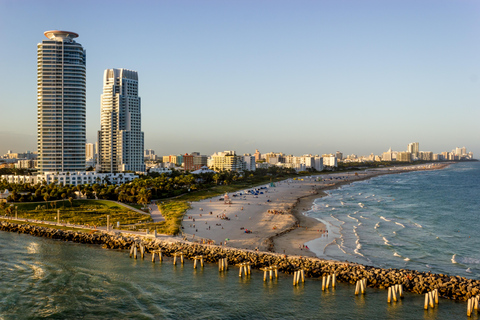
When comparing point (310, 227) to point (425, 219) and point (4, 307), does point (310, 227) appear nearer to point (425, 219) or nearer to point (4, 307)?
point (425, 219)

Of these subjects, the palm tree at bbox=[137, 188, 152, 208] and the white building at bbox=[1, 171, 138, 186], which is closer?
the palm tree at bbox=[137, 188, 152, 208]

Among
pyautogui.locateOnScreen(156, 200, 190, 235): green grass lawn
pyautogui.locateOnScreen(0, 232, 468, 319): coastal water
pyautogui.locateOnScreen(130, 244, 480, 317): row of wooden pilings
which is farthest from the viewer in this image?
pyautogui.locateOnScreen(156, 200, 190, 235): green grass lawn

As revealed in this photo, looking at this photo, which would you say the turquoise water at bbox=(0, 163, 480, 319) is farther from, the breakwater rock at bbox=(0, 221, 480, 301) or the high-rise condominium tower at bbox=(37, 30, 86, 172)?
the high-rise condominium tower at bbox=(37, 30, 86, 172)

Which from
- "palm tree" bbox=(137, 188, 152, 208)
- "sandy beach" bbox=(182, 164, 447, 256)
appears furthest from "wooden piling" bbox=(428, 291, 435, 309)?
"palm tree" bbox=(137, 188, 152, 208)

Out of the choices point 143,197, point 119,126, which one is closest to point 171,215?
point 143,197

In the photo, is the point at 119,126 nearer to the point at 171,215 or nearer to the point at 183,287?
the point at 171,215

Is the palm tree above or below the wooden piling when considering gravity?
above
